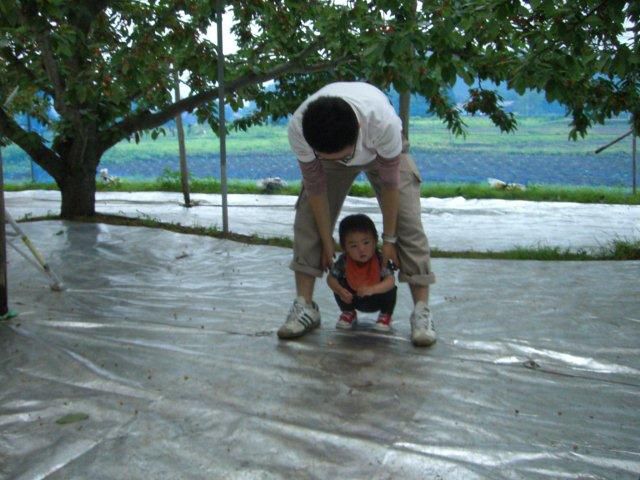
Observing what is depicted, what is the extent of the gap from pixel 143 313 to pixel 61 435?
1.16 meters

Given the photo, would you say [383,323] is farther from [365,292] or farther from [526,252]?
[526,252]

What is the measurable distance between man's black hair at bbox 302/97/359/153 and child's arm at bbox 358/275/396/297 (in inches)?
23.5

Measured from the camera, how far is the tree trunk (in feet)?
16.9

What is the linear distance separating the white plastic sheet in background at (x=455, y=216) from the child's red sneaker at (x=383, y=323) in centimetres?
218

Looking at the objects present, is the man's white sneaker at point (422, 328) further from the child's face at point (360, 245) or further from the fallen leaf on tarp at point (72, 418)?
the fallen leaf on tarp at point (72, 418)

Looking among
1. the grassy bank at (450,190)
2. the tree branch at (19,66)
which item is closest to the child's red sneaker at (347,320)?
the tree branch at (19,66)

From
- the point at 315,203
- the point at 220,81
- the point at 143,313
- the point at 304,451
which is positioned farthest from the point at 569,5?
the point at 220,81

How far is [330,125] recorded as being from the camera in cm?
198

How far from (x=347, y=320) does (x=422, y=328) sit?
31cm

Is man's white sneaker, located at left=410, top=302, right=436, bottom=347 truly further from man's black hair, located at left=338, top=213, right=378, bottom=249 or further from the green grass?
the green grass

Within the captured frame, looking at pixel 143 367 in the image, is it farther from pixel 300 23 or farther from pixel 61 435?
pixel 300 23

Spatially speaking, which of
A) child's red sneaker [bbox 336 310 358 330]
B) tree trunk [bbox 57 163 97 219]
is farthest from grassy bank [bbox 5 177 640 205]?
child's red sneaker [bbox 336 310 358 330]

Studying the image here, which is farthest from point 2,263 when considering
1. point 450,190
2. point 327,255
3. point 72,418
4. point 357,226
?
point 450,190

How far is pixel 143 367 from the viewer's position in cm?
216
